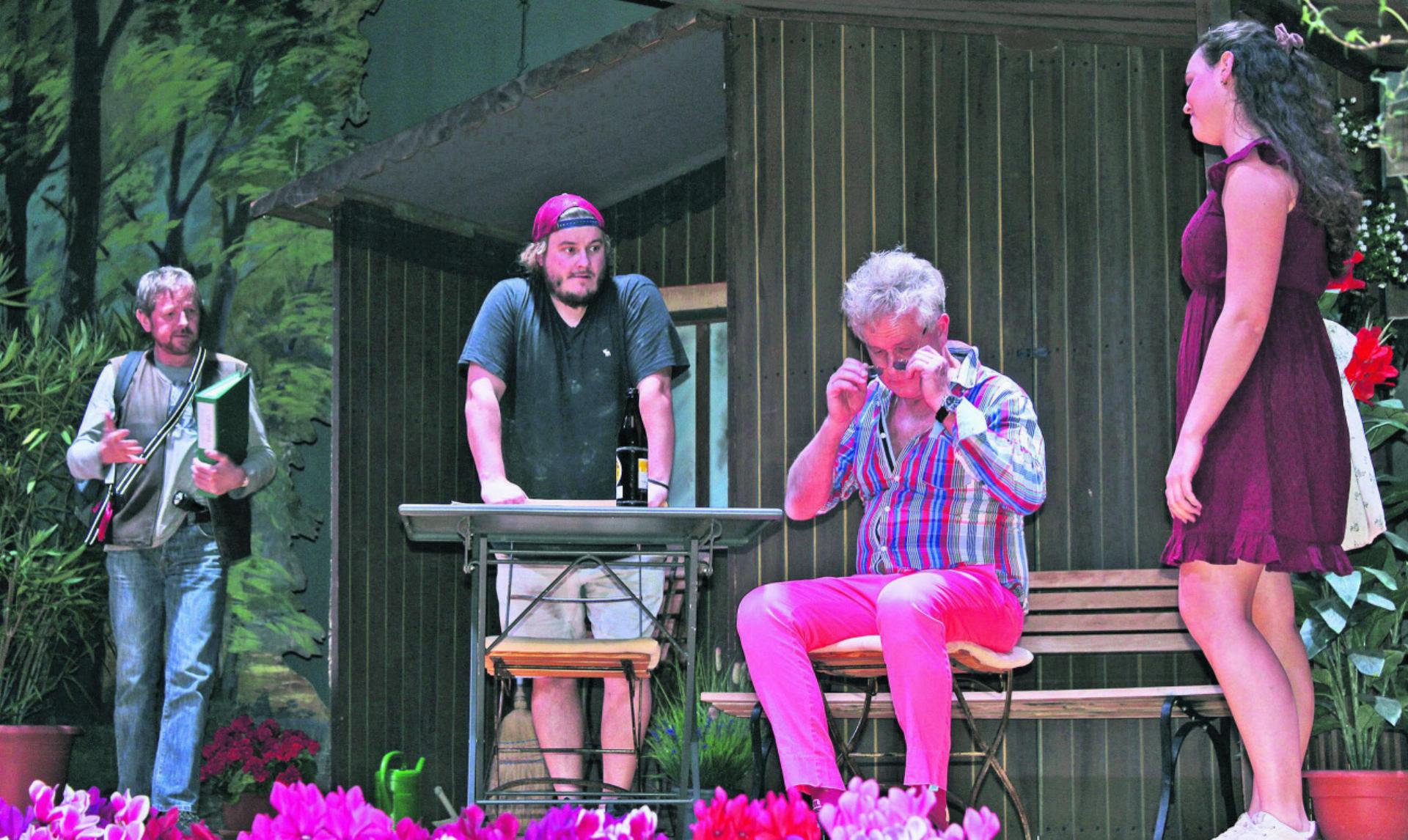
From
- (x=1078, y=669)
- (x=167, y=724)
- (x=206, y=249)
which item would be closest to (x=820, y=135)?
(x=1078, y=669)

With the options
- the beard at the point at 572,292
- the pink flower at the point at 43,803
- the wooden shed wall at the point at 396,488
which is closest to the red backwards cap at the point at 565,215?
the beard at the point at 572,292

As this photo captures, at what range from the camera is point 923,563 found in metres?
3.58

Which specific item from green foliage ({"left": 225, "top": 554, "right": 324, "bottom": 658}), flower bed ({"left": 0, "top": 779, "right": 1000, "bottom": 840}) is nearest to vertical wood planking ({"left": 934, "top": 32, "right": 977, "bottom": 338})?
flower bed ({"left": 0, "top": 779, "right": 1000, "bottom": 840})

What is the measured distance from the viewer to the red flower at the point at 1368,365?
424 cm

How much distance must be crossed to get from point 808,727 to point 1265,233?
1.32 m

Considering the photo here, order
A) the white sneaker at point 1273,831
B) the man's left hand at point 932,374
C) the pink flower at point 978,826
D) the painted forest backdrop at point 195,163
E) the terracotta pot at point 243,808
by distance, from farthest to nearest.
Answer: the painted forest backdrop at point 195,163 → the terracotta pot at point 243,808 → the man's left hand at point 932,374 → the white sneaker at point 1273,831 → the pink flower at point 978,826

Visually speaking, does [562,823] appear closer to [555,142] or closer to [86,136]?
[555,142]

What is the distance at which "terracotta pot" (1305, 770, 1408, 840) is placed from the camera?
3.91 metres

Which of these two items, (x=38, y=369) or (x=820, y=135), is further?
(x=38, y=369)

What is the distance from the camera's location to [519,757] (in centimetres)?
554

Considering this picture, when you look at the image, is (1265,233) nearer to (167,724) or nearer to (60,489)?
(167,724)

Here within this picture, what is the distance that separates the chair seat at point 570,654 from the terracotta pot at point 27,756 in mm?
3233

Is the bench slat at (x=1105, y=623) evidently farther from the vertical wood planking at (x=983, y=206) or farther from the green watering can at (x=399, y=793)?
the green watering can at (x=399, y=793)

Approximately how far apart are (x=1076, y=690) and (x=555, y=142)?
3319mm
